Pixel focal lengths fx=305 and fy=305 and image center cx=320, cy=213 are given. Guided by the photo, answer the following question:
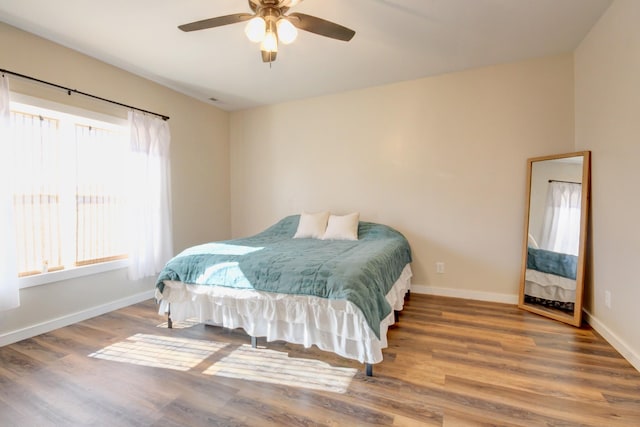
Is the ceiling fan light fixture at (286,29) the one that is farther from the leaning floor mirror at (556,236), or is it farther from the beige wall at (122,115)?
the leaning floor mirror at (556,236)

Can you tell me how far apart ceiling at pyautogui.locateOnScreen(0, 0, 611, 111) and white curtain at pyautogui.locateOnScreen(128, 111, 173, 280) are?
65 cm

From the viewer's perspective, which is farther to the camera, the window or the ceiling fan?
the window

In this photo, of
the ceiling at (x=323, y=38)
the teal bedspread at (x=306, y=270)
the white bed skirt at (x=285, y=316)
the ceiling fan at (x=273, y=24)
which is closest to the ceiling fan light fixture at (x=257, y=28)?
the ceiling fan at (x=273, y=24)

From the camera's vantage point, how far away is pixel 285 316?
2184 millimetres

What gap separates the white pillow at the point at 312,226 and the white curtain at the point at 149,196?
1568mm

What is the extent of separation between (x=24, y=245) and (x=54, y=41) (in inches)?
71.3

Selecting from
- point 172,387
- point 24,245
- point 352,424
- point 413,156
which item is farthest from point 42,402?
point 413,156

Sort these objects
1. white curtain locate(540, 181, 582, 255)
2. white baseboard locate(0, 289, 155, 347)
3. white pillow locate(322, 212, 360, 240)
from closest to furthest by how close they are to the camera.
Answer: white baseboard locate(0, 289, 155, 347) < white curtain locate(540, 181, 582, 255) < white pillow locate(322, 212, 360, 240)

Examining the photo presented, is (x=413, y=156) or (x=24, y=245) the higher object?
(x=413, y=156)

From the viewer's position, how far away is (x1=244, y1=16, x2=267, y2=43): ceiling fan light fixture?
6.01 feet

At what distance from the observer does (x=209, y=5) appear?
2.24 m

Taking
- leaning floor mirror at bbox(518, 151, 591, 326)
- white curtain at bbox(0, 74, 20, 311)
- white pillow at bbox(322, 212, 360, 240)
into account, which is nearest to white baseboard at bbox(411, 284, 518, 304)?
leaning floor mirror at bbox(518, 151, 591, 326)

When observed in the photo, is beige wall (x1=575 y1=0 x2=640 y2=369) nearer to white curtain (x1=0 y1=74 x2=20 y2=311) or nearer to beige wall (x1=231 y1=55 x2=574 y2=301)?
beige wall (x1=231 y1=55 x2=574 y2=301)

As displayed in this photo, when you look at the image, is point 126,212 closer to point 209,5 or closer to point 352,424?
point 209,5
